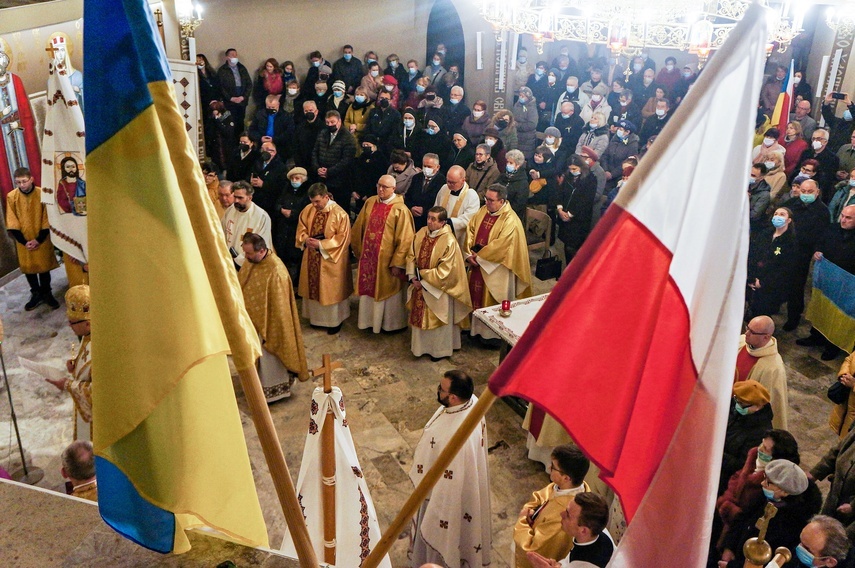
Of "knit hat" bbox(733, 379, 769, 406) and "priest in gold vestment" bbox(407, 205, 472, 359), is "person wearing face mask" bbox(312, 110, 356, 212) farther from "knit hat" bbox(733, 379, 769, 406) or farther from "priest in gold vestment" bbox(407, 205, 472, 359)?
"knit hat" bbox(733, 379, 769, 406)

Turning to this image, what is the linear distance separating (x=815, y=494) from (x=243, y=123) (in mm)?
11449

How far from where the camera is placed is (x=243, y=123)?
13.8 meters

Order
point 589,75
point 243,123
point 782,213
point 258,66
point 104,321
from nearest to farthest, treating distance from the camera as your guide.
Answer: point 104,321 < point 782,213 < point 243,123 < point 258,66 < point 589,75

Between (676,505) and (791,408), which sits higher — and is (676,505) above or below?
above

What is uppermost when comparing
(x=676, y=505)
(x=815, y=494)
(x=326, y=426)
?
(x=676, y=505)

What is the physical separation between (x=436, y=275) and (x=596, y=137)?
4.91m

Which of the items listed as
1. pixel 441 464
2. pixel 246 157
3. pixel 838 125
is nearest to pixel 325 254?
pixel 246 157

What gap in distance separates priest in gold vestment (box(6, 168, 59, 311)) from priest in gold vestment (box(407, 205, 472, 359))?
4.34 metres

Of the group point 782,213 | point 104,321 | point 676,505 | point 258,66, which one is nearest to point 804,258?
point 782,213

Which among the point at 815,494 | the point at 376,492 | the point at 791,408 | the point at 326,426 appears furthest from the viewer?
the point at 791,408

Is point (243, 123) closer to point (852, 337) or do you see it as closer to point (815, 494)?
point (852, 337)

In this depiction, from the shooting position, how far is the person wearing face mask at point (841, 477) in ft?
15.8

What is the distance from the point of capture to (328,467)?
3.83m

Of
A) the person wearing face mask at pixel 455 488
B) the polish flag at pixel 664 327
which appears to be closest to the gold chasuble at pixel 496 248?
the person wearing face mask at pixel 455 488
